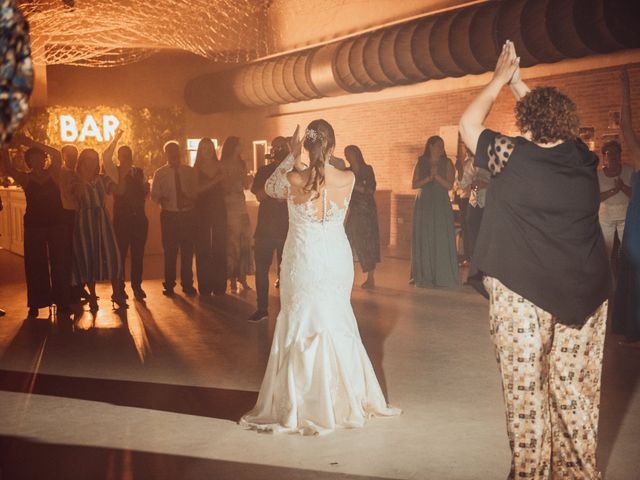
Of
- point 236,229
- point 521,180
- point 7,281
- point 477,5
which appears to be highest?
point 477,5

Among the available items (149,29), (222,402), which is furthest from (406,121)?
(222,402)

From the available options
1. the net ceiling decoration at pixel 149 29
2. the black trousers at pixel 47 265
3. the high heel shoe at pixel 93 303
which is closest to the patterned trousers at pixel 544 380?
the black trousers at pixel 47 265

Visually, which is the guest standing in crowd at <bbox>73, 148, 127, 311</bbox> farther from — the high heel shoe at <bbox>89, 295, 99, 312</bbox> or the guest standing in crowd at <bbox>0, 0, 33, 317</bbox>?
the guest standing in crowd at <bbox>0, 0, 33, 317</bbox>

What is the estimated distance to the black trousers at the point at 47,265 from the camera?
8.60 metres

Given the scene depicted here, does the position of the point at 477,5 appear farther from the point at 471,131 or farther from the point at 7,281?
the point at 471,131

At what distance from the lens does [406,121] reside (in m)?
15.3

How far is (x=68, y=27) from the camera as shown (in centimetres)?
1620

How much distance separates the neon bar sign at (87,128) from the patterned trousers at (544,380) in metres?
17.6

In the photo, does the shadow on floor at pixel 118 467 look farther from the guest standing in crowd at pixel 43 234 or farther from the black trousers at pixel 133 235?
the black trousers at pixel 133 235

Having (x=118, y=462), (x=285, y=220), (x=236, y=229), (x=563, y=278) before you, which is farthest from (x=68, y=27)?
(x=563, y=278)

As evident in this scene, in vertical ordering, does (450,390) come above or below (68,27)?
below

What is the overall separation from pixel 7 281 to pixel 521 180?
968 centimetres

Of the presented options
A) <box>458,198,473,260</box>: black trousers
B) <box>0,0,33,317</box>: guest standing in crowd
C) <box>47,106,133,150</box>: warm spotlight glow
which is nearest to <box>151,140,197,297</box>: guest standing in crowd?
<box>458,198,473,260</box>: black trousers

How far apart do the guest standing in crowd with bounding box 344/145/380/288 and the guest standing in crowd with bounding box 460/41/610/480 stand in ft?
23.0
